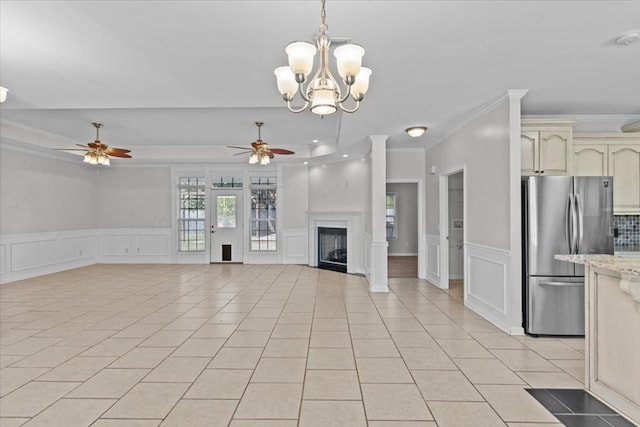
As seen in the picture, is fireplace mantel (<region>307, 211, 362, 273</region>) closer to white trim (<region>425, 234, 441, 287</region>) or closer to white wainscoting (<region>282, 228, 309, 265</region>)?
white wainscoting (<region>282, 228, 309, 265</region>)

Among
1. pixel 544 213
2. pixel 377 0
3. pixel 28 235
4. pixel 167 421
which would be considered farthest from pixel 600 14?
pixel 28 235

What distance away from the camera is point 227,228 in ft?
29.1

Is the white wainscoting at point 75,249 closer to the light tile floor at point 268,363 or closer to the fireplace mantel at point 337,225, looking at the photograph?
A: the light tile floor at point 268,363

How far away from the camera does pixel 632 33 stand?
2516mm

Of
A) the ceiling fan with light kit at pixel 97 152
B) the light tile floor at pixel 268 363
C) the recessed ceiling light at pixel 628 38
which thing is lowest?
the light tile floor at pixel 268 363

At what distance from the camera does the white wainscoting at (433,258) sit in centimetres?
606

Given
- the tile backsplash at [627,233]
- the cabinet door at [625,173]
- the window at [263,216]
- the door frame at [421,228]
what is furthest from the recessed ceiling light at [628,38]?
the window at [263,216]

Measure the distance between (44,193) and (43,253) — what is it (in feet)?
4.09

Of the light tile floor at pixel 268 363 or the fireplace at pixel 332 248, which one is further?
the fireplace at pixel 332 248

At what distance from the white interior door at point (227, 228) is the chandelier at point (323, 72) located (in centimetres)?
683

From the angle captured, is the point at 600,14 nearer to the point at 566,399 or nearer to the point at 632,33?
the point at 632,33

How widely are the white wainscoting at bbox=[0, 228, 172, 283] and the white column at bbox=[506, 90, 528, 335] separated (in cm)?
778

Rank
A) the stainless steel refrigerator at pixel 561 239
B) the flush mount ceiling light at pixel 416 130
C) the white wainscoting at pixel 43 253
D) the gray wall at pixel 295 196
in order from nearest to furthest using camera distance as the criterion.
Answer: the stainless steel refrigerator at pixel 561 239, the flush mount ceiling light at pixel 416 130, the white wainscoting at pixel 43 253, the gray wall at pixel 295 196

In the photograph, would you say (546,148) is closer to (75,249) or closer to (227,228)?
(227,228)
